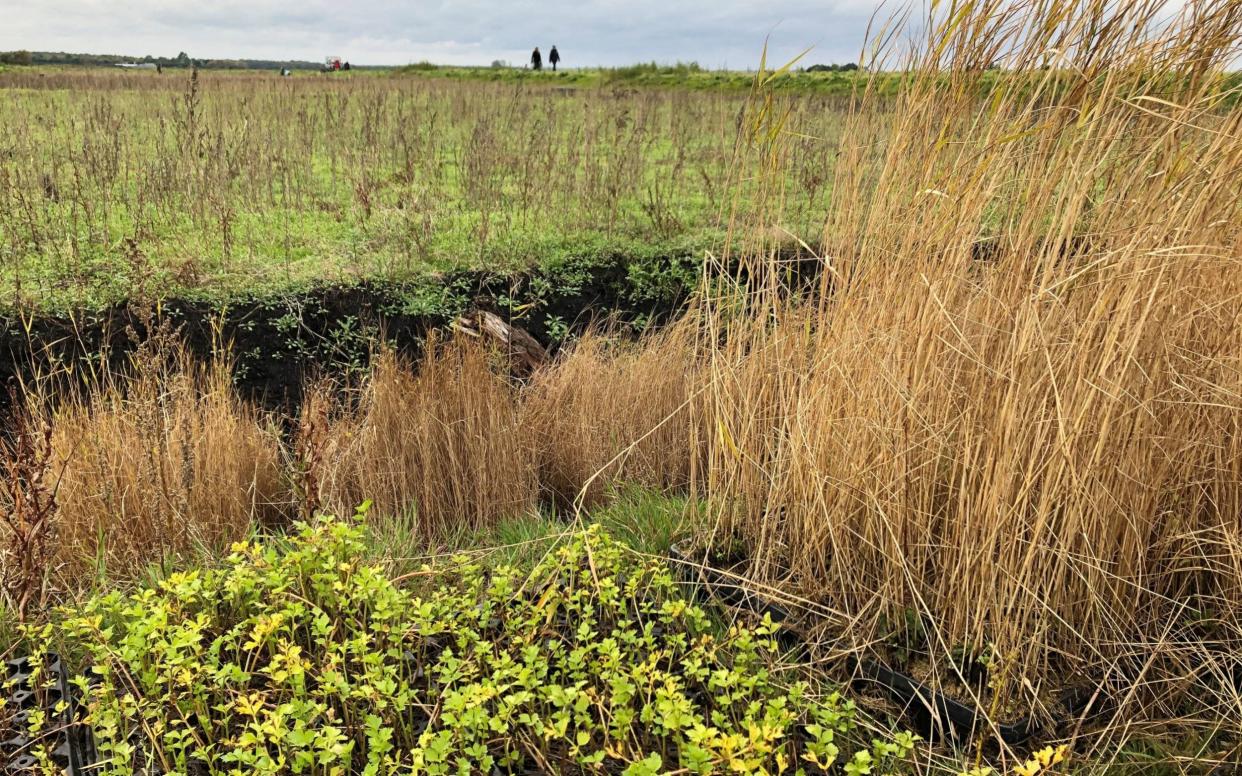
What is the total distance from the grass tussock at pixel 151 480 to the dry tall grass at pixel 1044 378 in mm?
1782

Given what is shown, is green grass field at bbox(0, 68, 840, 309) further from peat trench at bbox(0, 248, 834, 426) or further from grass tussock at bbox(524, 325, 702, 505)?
grass tussock at bbox(524, 325, 702, 505)

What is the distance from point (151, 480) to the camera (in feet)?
8.59

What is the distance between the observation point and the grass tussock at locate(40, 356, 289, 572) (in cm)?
257

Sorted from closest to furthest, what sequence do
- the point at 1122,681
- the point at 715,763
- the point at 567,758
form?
the point at 715,763
the point at 567,758
the point at 1122,681

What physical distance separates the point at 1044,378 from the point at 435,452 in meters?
2.04

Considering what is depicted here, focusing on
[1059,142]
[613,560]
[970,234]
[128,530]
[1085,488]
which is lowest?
[128,530]

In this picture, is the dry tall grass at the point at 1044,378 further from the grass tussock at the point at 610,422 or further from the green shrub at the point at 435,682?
the grass tussock at the point at 610,422

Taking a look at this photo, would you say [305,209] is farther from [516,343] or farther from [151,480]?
[151,480]

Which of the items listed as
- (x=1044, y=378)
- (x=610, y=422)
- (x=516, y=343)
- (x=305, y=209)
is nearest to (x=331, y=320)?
(x=516, y=343)

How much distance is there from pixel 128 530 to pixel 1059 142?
284 centimetres

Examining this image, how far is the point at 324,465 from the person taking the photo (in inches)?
117

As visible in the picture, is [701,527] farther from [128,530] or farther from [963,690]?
[128,530]

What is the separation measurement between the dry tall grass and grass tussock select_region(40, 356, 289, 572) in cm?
178

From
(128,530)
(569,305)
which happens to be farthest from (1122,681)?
(569,305)
